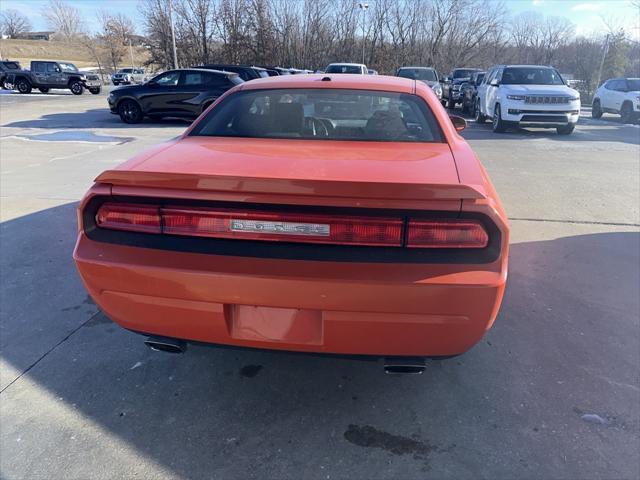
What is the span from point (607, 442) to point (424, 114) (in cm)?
213

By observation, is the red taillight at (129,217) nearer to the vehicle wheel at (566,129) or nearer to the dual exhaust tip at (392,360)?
the dual exhaust tip at (392,360)

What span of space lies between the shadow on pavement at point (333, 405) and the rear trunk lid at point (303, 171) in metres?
1.19

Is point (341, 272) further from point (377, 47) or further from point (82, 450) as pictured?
point (377, 47)

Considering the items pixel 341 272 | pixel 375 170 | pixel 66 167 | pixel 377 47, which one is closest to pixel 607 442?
pixel 341 272

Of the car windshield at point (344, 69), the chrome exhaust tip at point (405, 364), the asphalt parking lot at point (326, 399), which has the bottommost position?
the asphalt parking lot at point (326, 399)

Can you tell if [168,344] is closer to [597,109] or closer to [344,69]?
[344,69]

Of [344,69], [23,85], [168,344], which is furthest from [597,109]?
[23,85]

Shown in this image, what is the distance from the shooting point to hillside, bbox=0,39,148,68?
7173 cm

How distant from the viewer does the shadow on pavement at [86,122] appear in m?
14.1

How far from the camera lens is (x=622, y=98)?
56.2 ft

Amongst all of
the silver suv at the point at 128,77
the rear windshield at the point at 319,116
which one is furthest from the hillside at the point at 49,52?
the rear windshield at the point at 319,116

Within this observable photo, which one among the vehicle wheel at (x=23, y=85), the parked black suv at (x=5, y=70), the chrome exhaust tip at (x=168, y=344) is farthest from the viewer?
the parked black suv at (x=5, y=70)

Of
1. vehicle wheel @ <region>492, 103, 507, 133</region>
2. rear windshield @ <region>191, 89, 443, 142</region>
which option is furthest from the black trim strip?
vehicle wheel @ <region>492, 103, 507, 133</region>

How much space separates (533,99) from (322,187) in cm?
1265
